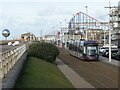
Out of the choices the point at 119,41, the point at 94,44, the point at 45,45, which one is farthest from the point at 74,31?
the point at 45,45

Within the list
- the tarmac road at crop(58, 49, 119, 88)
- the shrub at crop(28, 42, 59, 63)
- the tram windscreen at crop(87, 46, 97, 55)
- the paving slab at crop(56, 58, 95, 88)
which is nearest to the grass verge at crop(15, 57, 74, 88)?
the paving slab at crop(56, 58, 95, 88)

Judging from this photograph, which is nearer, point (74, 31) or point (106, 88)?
point (106, 88)

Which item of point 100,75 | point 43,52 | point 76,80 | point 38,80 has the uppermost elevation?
point 38,80

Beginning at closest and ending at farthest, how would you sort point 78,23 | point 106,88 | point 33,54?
point 106,88 → point 33,54 → point 78,23

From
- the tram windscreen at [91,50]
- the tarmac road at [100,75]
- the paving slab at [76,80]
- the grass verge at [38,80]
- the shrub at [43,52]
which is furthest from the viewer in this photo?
the tram windscreen at [91,50]

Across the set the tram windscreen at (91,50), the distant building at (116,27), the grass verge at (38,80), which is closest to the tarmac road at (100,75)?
the grass verge at (38,80)

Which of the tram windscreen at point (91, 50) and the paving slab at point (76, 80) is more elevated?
the tram windscreen at point (91, 50)

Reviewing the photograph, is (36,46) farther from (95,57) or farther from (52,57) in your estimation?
(95,57)

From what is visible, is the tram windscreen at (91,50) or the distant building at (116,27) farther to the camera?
the distant building at (116,27)

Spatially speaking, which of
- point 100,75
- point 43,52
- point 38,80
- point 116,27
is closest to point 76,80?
point 100,75

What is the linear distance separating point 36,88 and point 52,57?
29736mm

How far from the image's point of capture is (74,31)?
160375 millimetres

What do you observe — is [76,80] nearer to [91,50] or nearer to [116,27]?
[91,50]

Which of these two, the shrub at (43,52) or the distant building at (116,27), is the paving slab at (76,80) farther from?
the distant building at (116,27)
